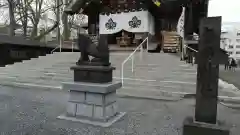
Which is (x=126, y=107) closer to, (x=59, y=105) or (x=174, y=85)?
(x=59, y=105)

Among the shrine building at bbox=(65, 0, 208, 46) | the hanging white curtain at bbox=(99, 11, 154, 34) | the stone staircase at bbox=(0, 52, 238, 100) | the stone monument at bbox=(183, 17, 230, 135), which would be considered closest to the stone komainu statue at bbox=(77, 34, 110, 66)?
the stone monument at bbox=(183, 17, 230, 135)

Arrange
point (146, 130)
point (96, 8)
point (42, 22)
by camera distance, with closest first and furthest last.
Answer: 1. point (146, 130)
2. point (96, 8)
3. point (42, 22)

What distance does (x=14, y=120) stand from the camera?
566cm

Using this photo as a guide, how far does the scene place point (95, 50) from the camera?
5805mm

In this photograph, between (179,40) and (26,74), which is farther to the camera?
(179,40)

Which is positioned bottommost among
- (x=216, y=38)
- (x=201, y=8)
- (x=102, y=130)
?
(x=102, y=130)

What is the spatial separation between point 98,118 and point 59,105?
1.94 meters

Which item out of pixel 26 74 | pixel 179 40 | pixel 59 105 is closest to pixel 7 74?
pixel 26 74

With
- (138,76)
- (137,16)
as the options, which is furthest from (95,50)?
(137,16)

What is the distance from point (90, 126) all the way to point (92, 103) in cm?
57

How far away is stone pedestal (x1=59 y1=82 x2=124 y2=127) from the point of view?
5.62 m

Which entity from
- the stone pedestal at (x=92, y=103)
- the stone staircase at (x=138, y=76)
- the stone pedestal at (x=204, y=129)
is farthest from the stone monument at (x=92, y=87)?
the stone staircase at (x=138, y=76)

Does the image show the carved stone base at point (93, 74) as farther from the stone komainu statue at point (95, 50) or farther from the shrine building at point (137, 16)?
the shrine building at point (137, 16)

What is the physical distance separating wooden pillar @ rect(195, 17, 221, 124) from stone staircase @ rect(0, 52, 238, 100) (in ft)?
13.4
